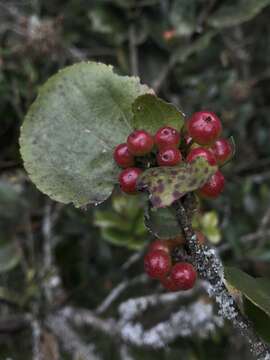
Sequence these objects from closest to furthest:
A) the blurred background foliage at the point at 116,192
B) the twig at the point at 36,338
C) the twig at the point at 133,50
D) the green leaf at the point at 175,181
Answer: the green leaf at the point at 175,181
the twig at the point at 36,338
the blurred background foliage at the point at 116,192
the twig at the point at 133,50

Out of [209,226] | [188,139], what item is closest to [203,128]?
[188,139]

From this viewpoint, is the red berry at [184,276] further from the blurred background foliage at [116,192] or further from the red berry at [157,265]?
the blurred background foliage at [116,192]

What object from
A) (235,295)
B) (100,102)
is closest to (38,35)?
(100,102)

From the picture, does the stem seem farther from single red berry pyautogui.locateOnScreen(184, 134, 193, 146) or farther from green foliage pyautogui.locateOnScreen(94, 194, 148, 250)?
green foliage pyautogui.locateOnScreen(94, 194, 148, 250)

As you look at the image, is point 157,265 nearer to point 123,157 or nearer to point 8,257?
point 123,157

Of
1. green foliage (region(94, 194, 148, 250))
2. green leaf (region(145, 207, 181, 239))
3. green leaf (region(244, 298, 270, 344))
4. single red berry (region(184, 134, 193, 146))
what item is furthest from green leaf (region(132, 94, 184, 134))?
green foliage (region(94, 194, 148, 250))

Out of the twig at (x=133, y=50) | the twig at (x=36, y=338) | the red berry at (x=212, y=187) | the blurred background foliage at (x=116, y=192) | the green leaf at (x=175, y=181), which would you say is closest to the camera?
the green leaf at (x=175, y=181)

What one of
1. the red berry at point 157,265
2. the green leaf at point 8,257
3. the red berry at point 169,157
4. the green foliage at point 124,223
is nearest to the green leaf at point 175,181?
the red berry at point 169,157

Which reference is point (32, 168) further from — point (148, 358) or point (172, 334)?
point (148, 358)
